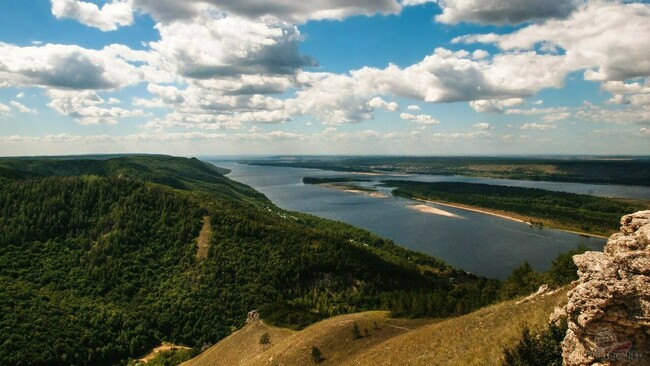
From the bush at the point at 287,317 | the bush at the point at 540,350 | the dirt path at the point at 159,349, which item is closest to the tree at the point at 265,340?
the bush at the point at 287,317

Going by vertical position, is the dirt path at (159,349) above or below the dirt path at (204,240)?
below

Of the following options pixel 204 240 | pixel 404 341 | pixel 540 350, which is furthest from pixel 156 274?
pixel 540 350

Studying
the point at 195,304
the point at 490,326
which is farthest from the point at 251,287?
the point at 490,326

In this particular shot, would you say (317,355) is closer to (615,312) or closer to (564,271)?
(615,312)

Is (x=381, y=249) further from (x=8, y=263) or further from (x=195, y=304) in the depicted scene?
(x=8, y=263)

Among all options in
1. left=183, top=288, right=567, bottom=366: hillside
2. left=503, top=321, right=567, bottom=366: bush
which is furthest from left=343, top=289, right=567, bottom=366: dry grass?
left=503, top=321, right=567, bottom=366: bush

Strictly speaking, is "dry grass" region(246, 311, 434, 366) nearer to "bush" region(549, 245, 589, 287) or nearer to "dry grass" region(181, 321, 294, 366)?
"dry grass" region(181, 321, 294, 366)

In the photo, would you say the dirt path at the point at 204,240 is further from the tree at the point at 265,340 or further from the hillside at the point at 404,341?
the tree at the point at 265,340

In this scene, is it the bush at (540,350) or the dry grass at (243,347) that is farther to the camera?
the dry grass at (243,347)

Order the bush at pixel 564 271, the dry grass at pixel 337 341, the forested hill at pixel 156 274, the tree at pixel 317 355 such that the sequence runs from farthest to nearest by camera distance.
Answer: the forested hill at pixel 156 274, the bush at pixel 564 271, the dry grass at pixel 337 341, the tree at pixel 317 355
